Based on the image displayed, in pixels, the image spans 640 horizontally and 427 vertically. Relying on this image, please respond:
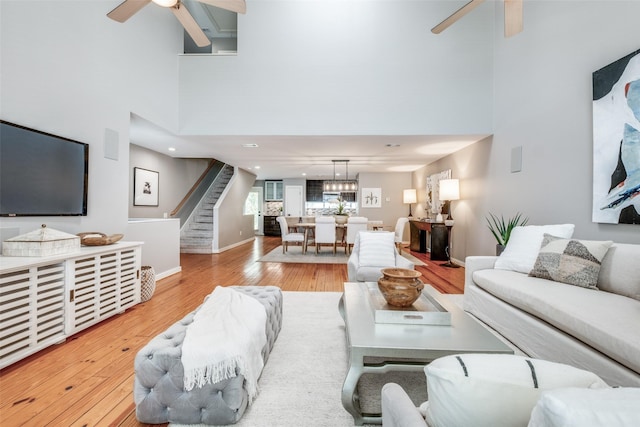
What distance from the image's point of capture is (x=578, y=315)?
5.82 ft

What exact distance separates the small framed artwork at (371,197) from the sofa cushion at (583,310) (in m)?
6.99

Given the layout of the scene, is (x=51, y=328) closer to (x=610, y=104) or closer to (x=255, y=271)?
(x=255, y=271)

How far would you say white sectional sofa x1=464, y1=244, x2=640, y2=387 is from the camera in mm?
1529

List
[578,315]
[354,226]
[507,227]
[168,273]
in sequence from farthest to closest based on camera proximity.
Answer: [354,226] < [168,273] < [507,227] < [578,315]

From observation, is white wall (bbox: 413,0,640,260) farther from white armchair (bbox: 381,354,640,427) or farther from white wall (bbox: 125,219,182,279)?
white wall (bbox: 125,219,182,279)

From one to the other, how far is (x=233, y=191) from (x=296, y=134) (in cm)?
401

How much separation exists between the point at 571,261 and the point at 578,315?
0.82 metres

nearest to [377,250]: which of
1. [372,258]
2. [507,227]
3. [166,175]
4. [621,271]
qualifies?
[372,258]

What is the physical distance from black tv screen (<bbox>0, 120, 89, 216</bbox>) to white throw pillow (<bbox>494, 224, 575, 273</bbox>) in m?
4.38

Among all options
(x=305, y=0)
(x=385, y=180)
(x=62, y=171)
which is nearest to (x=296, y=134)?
(x=305, y=0)

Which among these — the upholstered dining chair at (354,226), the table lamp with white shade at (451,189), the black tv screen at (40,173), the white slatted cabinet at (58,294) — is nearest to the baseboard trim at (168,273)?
the white slatted cabinet at (58,294)

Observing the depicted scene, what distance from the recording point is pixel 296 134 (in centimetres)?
489

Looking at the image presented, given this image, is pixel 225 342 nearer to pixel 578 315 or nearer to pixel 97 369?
pixel 97 369

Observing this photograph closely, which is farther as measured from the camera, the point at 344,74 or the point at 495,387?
the point at 344,74
